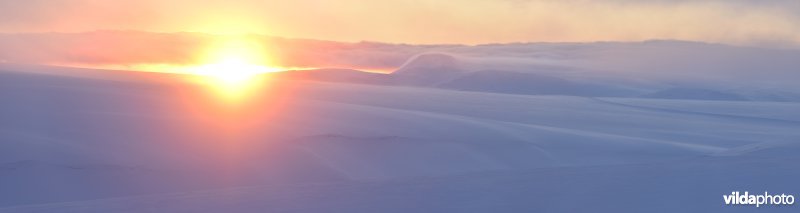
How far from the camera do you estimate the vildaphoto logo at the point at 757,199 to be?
9130mm

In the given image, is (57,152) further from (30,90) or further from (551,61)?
(551,61)

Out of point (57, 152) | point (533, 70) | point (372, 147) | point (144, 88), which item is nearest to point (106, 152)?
point (57, 152)

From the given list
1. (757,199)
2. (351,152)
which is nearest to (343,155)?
(351,152)

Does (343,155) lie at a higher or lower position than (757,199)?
higher

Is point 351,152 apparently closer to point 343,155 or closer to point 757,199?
point 343,155

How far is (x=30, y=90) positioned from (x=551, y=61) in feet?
55.5

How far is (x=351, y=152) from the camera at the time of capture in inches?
425

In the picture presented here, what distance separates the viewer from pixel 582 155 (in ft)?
37.8

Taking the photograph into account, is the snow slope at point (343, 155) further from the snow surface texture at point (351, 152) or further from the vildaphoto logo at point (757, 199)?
the vildaphoto logo at point (757, 199)

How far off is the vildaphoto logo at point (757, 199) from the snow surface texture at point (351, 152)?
0.14 meters

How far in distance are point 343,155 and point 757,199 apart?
3.53 meters

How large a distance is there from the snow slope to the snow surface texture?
0.08ft

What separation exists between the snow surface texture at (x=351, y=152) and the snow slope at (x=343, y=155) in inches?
1.0

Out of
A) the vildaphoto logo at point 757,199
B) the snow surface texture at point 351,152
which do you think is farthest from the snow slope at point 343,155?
the vildaphoto logo at point 757,199
